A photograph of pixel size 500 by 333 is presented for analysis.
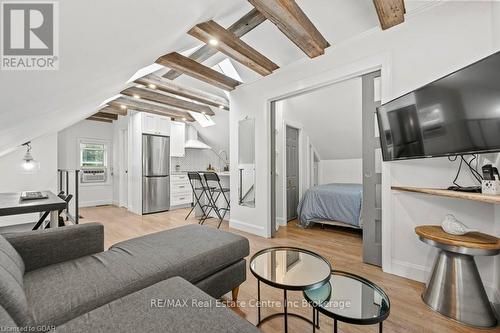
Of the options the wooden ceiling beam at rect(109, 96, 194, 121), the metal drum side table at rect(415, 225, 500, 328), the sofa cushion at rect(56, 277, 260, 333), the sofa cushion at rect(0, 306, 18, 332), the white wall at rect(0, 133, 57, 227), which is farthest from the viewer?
the wooden ceiling beam at rect(109, 96, 194, 121)

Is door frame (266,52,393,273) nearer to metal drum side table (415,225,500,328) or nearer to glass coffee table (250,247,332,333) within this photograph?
metal drum side table (415,225,500,328)

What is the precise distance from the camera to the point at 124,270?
3.70 feet

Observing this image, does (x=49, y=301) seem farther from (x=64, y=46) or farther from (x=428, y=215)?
(x=428, y=215)

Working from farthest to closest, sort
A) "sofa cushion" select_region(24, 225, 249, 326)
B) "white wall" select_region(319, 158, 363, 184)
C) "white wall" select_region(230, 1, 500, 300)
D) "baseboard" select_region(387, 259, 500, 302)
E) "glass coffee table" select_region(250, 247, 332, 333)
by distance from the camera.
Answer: "white wall" select_region(319, 158, 363, 184) → "baseboard" select_region(387, 259, 500, 302) → "white wall" select_region(230, 1, 500, 300) → "glass coffee table" select_region(250, 247, 332, 333) → "sofa cushion" select_region(24, 225, 249, 326)

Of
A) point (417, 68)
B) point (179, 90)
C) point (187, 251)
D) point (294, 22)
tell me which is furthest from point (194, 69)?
point (417, 68)

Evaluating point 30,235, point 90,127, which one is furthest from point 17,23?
point 90,127

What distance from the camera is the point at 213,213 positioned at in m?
4.38

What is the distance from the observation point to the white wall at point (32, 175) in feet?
11.9

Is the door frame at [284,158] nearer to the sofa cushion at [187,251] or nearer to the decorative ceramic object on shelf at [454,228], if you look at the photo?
the sofa cushion at [187,251]

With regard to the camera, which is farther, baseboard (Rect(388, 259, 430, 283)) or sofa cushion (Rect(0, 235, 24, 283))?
baseboard (Rect(388, 259, 430, 283))

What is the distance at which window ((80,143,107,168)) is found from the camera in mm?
5617

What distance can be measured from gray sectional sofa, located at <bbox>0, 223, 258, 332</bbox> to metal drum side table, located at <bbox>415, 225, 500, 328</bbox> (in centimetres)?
146

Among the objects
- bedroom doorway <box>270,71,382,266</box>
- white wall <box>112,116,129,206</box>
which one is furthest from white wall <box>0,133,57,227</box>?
bedroom doorway <box>270,71,382,266</box>

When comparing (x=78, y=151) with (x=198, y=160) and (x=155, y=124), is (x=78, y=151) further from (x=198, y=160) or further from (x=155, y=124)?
(x=198, y=160)
